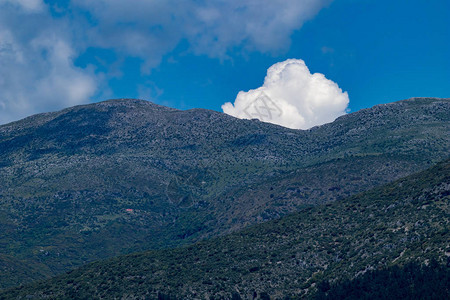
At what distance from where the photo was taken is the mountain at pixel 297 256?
220 ft

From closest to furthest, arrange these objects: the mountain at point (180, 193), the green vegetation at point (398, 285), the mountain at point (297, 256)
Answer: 1. the green vegetation at point (398, 285)
2. the mountain at point (297, 256)
3. the mountain at point (180, 193)

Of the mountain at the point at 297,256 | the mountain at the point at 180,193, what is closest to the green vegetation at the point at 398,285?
the mountain at the point at 297,256

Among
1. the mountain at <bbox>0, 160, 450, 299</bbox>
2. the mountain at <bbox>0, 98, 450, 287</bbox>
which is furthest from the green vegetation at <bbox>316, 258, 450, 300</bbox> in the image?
the mountain at <bbox>0, 98, 450, 287</bbox>

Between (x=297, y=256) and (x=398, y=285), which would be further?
(x=297, y=256)

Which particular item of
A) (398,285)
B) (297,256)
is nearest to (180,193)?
(297,256)

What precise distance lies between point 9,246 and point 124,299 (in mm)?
88337

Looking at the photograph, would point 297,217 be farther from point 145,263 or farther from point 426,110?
point 426,110

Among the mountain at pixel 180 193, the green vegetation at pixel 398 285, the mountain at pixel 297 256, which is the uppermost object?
the mountain at pixel 180 193

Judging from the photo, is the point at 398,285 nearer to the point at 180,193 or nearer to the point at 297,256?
the point at 297,256

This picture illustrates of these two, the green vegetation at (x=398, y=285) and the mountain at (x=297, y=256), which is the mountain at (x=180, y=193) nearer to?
the mountain at (x=297, y=256)

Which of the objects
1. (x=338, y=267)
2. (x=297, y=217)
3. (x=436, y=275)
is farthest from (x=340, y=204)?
(x=436, y=275)

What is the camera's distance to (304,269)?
76.4 m

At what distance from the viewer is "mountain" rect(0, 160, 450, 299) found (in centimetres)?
6700

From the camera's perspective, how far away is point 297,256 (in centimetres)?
7988
